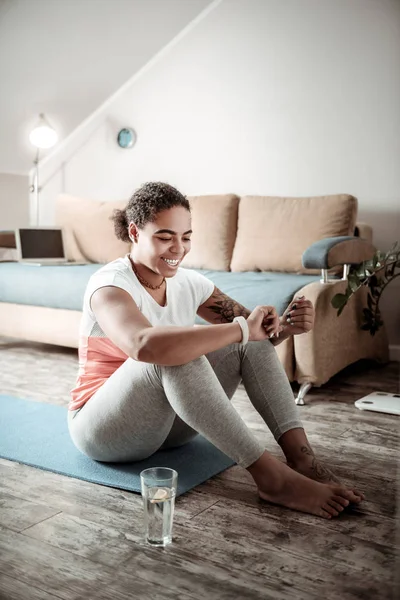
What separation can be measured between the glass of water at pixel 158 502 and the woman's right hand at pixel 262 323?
40 cm

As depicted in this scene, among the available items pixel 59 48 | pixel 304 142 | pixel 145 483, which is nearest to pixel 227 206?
pixel 304 142

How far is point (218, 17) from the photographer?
163 inches

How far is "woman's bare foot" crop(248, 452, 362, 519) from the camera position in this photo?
1619mm

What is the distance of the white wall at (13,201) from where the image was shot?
4762 millimetres

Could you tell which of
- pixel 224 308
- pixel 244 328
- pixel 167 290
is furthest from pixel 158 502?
pixel 224 308

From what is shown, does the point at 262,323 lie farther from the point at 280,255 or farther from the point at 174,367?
the point at 280,255

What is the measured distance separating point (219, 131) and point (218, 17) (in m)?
0.70

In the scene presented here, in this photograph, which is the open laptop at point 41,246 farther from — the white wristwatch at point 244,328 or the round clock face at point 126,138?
the white wristwatch at point 244,328

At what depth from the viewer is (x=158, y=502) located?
142cm

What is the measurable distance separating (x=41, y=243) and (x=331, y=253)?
202 cm

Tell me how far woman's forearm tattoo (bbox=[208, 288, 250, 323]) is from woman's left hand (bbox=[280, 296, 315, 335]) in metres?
0.21

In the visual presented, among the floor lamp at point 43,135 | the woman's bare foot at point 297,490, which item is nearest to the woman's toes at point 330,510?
the woman's bare foot at point 297,490

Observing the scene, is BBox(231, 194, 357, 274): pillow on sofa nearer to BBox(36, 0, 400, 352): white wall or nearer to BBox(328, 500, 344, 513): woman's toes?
BBox(36, 0, 400, 352): white wall

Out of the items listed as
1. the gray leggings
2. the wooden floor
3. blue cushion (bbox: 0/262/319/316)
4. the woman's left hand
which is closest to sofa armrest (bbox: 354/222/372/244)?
blue cushion (bbox: 0/262/319/316)
